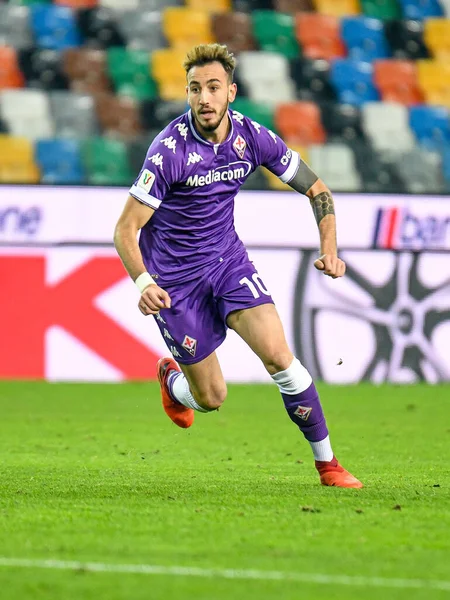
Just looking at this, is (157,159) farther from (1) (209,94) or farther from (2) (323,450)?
(2) (323,450)

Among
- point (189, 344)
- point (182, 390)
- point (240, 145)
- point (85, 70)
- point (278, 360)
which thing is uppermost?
point (240, 145)

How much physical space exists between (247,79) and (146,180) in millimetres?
10369

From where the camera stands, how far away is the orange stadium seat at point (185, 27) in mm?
16875

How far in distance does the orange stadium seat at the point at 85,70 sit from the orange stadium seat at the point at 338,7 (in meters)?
3.49

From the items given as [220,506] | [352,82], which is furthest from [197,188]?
[352,82]

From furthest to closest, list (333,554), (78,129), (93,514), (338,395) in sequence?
(78,129)
(338,395)
(93,514)
(333,554)

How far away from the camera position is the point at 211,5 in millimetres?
17484

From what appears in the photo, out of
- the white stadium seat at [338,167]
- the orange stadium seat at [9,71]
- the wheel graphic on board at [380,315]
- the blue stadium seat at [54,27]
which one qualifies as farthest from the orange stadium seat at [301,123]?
the orange stadium seat at [9,71]

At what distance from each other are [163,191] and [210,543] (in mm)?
2245

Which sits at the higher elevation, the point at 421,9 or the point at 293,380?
the point at 293,380

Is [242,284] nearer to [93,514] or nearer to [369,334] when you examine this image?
[93,514]

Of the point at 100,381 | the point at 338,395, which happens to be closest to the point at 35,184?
the point at 100,381

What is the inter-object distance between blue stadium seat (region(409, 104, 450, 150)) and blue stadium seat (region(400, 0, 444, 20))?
2.21m

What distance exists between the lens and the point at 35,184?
12.5m
